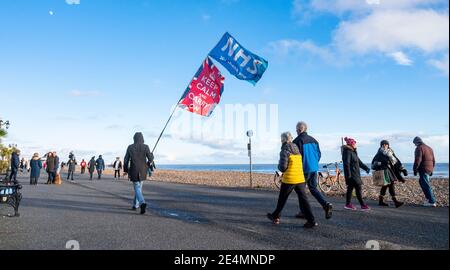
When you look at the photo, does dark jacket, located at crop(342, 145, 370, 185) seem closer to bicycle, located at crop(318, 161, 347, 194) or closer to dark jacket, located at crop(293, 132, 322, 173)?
dark jacket, located at crop(293, 132, 322, 173)

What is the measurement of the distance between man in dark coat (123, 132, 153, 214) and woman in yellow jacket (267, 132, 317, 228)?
12.0 feet

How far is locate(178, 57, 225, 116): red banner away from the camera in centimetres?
1388

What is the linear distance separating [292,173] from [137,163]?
4.02 meters

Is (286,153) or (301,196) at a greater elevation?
(286,153)

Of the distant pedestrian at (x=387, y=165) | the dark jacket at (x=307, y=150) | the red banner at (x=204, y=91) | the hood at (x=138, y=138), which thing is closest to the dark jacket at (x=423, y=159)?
the distant pedestrian at (x=387, y=165)

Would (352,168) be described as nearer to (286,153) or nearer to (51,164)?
(286,153)

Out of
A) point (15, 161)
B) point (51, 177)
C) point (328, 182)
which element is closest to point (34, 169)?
point (51, 177)

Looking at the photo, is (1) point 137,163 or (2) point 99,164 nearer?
(1) point 137,163

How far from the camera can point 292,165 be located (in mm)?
7441

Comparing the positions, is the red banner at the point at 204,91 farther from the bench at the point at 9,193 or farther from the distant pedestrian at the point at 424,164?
the distant pedestrian at the point at 424,164

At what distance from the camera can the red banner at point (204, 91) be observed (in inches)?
546

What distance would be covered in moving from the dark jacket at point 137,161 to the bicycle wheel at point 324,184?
9506 mm
